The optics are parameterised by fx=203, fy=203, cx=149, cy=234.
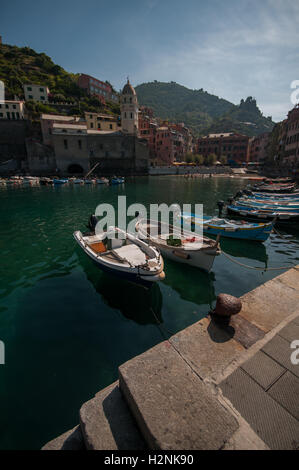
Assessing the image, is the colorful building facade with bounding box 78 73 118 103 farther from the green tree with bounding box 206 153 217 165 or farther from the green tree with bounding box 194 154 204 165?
the green tree with bounding box 206 153 217 165

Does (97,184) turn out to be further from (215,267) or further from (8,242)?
(215,267)

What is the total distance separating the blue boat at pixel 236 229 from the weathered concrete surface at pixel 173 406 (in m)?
10.7

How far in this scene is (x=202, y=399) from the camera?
292 cm

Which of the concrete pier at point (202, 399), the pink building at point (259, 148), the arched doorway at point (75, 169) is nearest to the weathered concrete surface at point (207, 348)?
the concrete pier at point (202, 399)

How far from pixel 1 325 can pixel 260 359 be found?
25.0 feet

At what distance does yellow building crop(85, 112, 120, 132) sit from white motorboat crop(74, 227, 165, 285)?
6691 centimetres

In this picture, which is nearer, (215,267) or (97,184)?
(215,267)

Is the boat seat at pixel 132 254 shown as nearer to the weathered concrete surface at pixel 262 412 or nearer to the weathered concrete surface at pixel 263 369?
the weathered concrete surface at pixel 263 369

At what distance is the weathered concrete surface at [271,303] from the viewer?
4910 mm

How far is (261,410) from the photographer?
3025 millimetres

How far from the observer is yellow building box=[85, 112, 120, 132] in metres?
65.4

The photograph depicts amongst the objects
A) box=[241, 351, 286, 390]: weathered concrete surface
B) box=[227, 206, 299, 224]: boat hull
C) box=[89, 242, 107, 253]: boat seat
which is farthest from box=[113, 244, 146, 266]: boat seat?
box=[227, 206, 299, 224]: boat hull
